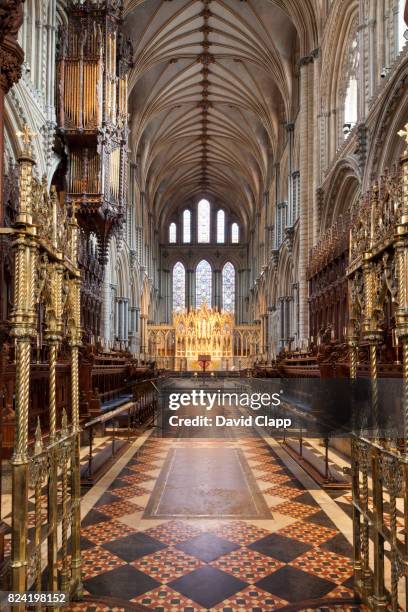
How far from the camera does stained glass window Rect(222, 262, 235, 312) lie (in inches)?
1874

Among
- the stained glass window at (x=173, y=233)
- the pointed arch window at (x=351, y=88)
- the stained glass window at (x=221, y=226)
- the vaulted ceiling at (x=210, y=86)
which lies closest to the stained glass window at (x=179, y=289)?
the stained glass window at (x=173, y=233)

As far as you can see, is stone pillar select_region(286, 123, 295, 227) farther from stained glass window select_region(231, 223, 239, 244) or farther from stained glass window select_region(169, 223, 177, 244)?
stained glass window select_region(169, 223, 177, 244)

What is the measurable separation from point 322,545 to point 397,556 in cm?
161

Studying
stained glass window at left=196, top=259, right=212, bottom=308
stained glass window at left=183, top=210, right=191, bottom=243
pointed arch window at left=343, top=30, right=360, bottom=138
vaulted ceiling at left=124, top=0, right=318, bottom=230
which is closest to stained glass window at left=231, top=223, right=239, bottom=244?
stained glass window at left=196, top=259, right=212, bottom=308

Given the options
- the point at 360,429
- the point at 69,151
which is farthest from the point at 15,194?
the point at 360,429

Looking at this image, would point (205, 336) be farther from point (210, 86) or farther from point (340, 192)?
point (340, 192)

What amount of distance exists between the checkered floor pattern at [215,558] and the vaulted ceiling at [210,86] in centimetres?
1932

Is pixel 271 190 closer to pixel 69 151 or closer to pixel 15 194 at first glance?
pixel 69 151

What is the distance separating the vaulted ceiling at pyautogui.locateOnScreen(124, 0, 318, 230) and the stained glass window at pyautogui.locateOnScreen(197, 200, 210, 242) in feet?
19.3

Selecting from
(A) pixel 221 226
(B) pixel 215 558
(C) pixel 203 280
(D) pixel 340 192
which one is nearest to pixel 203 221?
(A) pixel 221 226

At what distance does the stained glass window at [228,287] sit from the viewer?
47.6 m

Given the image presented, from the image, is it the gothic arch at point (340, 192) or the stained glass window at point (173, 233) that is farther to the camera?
the stained glass window at point (173, 233)

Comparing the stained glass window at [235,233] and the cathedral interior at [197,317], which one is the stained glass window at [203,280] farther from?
the cathedral interior at [197,317]

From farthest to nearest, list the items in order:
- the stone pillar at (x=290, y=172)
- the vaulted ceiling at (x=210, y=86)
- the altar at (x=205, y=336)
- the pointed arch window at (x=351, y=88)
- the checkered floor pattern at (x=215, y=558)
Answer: the altar at (x=205, y=336)
the stone pillar at (x=290, y=172)
the vaulted ceiling at (x=210, y=86)
the pointed arch window at (x=351, y=88)
the checkered floor pattern at (x=215, y=558)
